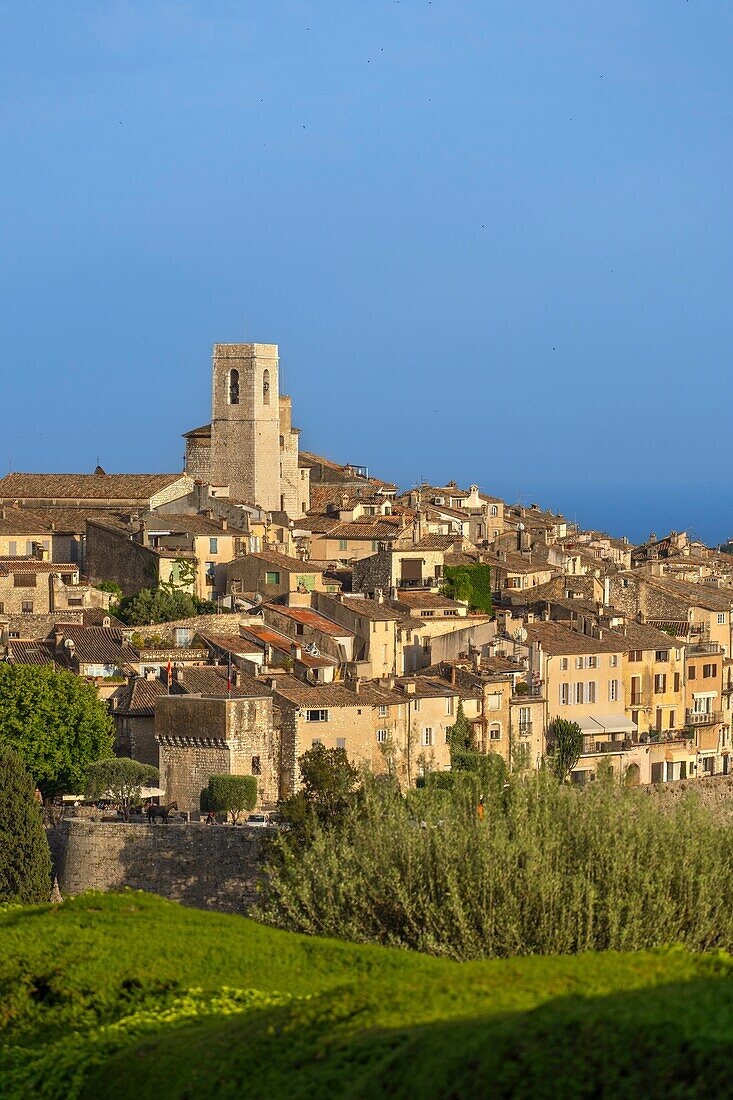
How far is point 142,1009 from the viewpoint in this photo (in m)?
18.9

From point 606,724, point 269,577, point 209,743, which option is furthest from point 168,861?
point 269,577

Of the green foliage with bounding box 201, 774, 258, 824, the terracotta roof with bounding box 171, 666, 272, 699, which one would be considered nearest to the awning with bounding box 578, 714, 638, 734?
the terracotta roof with bounding box 171, 666, 272, 699

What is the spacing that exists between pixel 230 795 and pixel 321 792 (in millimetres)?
2309

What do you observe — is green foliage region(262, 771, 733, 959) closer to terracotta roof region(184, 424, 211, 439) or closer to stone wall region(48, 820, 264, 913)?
stone wall region(48, 820, 264, 913)

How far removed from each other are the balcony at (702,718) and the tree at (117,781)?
19.5 meters

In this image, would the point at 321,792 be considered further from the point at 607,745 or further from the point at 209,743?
the point at 607,745

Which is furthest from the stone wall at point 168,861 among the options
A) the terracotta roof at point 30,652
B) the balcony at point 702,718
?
the balcony at point 702,718

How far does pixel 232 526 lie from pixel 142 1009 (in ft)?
138

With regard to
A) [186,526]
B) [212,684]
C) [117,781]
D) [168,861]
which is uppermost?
[186,526]

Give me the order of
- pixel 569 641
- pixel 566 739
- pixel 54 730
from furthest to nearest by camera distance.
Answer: pixel 569 641 < pixel 566 739 < pixel 54 730

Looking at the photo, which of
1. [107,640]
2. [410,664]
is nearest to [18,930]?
[107,640]

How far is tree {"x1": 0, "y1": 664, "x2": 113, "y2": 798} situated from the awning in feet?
43.8

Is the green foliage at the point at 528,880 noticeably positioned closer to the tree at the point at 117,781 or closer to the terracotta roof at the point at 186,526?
the tree at the point at 117,781

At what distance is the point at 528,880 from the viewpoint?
2381 centimetres
